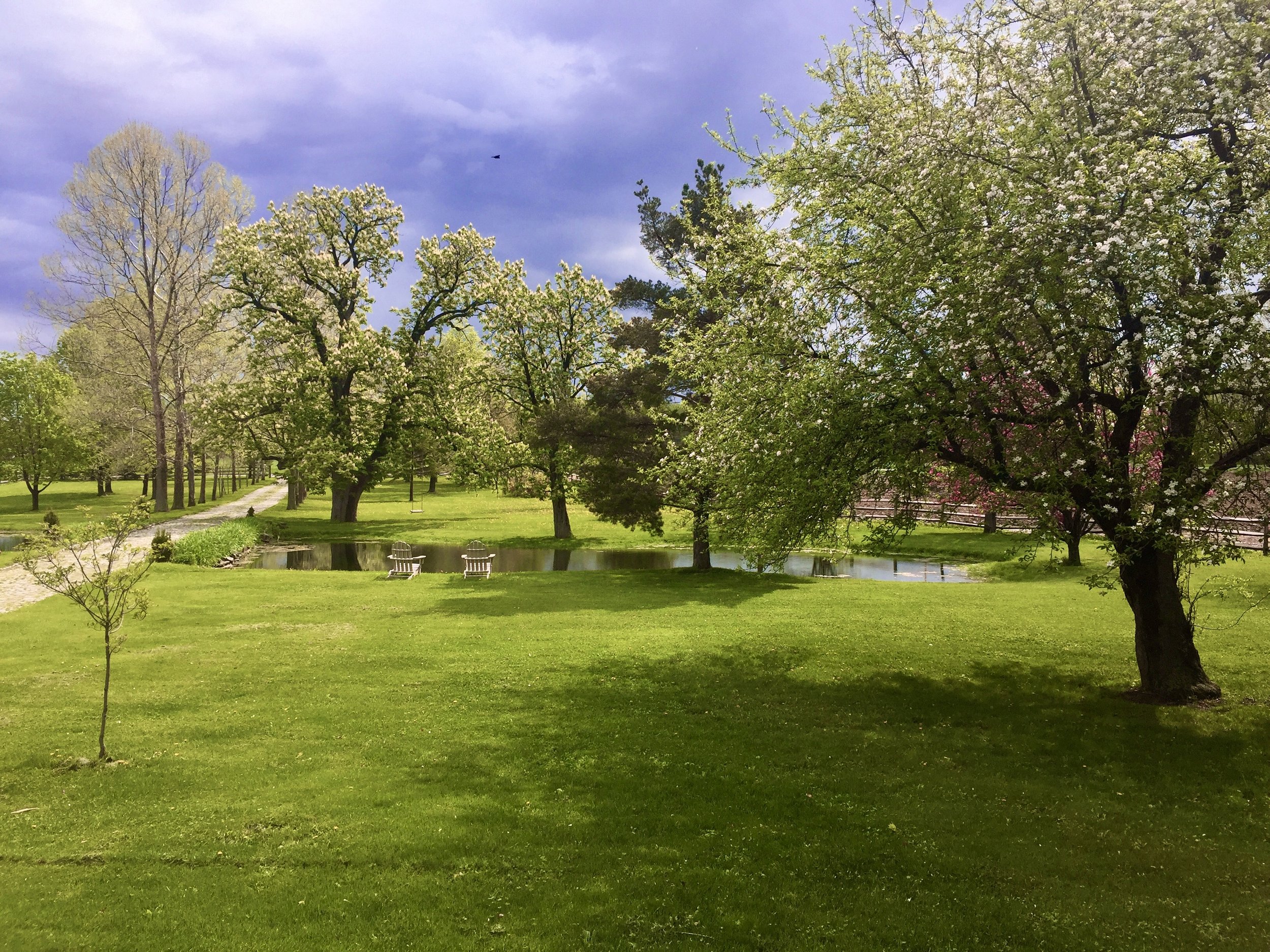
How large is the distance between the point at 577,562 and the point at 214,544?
49.6 ft

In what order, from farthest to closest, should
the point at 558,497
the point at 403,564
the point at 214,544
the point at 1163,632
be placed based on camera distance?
the point at 558,497
the point at 214,544
the point at 403,564
the point at 1163,632

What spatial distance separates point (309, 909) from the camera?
624 centimetres

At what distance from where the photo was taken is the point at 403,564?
27672mm

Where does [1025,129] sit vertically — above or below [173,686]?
above

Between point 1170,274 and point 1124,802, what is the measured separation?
6.30 metres

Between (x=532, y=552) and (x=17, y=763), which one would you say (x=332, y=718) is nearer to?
(x=17, y=763)

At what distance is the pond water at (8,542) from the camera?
32719mm

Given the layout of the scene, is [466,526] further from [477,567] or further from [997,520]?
[997,520]

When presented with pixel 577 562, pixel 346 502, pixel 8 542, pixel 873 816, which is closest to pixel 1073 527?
pixel 873 816

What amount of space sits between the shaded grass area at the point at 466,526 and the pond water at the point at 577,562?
1885 mm

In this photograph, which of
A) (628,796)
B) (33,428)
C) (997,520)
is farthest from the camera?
(33,428)

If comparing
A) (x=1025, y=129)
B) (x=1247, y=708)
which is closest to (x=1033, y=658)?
(x=1247, y=708)

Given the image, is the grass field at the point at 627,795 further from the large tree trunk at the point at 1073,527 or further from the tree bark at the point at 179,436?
the tree bark at the point at 179,436

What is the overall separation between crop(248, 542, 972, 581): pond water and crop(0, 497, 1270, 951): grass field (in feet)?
44.6
